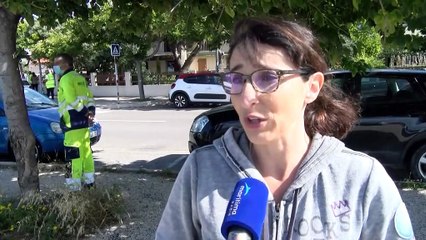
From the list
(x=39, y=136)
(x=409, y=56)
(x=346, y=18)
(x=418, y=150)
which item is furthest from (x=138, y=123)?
(x=409, y=56)

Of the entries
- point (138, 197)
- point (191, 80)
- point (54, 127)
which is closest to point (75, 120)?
point (138, 197)

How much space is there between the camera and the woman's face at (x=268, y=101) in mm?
1507

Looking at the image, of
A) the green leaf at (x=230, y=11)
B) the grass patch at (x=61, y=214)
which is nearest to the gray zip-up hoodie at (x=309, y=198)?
the green leaf at (x=230, y=11)

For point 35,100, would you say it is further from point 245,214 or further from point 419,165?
point 245,214

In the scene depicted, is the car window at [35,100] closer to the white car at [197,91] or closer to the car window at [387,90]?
the car window at [387,90]

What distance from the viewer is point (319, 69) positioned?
164cm

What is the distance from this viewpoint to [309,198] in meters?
1.51

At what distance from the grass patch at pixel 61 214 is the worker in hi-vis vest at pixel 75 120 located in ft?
3.75

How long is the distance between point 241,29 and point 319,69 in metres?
0.30

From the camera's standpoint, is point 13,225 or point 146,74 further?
point 146,74

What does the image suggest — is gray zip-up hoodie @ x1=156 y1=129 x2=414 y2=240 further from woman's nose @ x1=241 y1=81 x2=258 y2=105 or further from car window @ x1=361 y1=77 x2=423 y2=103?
car window @ x1=361 y1=77 x2=423 y2=103

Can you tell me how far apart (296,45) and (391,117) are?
5.44 meters

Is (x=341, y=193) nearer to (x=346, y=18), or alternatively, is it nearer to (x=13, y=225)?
(x=346, y=18)

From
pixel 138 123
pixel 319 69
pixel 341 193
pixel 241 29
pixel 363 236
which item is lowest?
pixel 138 123
